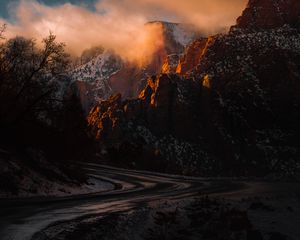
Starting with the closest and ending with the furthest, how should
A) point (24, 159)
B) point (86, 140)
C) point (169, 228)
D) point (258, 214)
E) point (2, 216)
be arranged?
point (2, 216)
point (169, 228)
point (258, 214)
point (24, 159)
point (86, 140)

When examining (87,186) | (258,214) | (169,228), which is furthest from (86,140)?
(169,228)

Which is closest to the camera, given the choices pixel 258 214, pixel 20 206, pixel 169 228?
pixel 169 228

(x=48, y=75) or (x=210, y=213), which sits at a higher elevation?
(x=48, y=75)

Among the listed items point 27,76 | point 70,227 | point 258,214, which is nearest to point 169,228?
point 70,227

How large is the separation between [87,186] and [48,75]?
8083mm

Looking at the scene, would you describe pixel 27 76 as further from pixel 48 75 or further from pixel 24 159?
pixel 24 159

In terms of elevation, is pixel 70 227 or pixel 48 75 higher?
pixel 48 75

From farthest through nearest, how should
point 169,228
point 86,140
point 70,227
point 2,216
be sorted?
point 86,140
point 169,228
point 2,216
point 70,227

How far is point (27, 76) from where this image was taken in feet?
107

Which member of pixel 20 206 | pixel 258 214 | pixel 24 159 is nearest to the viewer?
pixel 20 206

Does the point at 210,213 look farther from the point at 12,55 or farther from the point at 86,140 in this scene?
the point at 86,140

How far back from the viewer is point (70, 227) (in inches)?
539

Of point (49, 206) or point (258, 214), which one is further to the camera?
point (258, 214)

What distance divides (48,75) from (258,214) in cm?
1702
